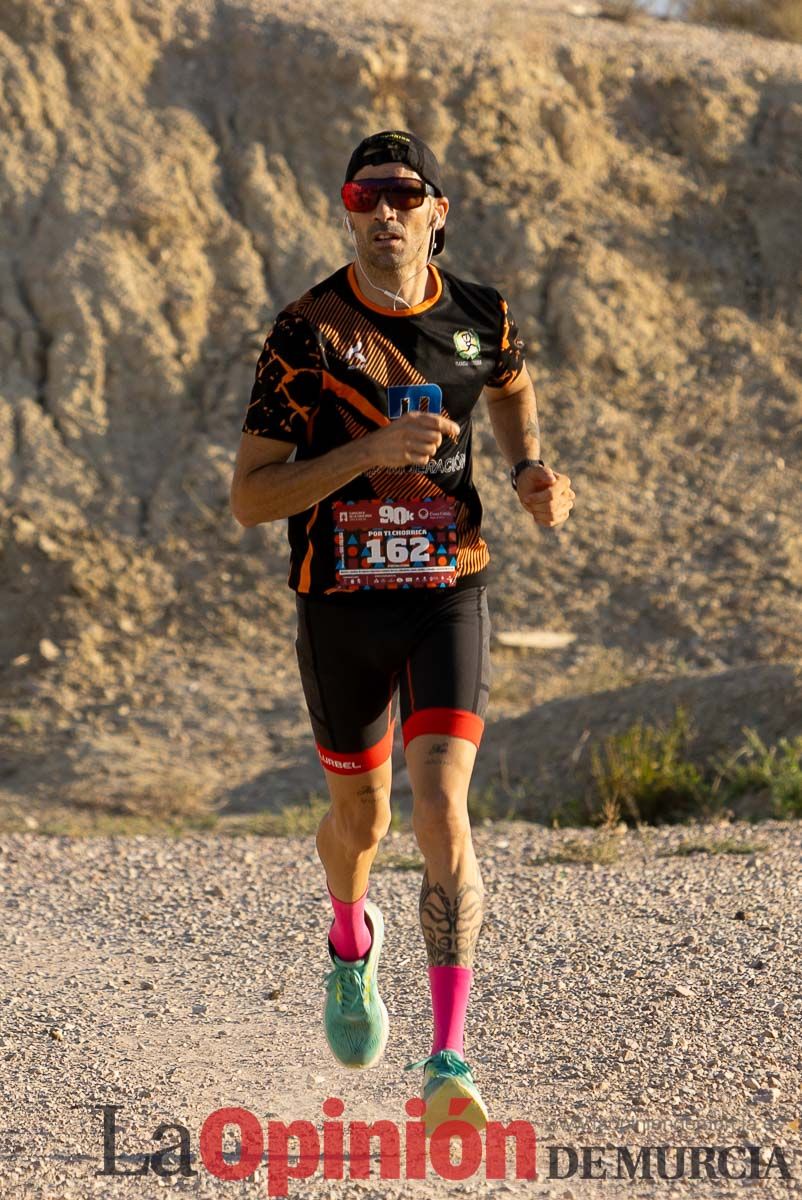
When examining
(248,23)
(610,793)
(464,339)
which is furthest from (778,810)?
(248,23)

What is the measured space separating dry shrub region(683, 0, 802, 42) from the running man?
19008mm

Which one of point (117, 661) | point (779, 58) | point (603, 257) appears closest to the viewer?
point (117, 661)

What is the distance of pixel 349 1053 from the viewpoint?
14.0 feet

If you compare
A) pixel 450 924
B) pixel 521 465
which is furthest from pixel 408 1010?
pixel 521 465

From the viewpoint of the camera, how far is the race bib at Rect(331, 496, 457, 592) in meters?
4.09

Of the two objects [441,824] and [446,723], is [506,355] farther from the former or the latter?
[441,824]

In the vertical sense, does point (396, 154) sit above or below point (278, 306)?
below


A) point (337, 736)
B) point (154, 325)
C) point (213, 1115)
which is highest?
point (154, 325)

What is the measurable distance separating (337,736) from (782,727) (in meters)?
5.93

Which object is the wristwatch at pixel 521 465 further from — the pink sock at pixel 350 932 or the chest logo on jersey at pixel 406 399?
the pink sock at pixel 350 932

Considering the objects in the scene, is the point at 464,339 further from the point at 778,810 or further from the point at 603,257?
the point at 603,257

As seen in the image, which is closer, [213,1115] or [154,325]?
[213,1115]

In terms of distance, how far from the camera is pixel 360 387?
4082 millimetres

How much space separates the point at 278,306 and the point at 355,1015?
38.8 ft
